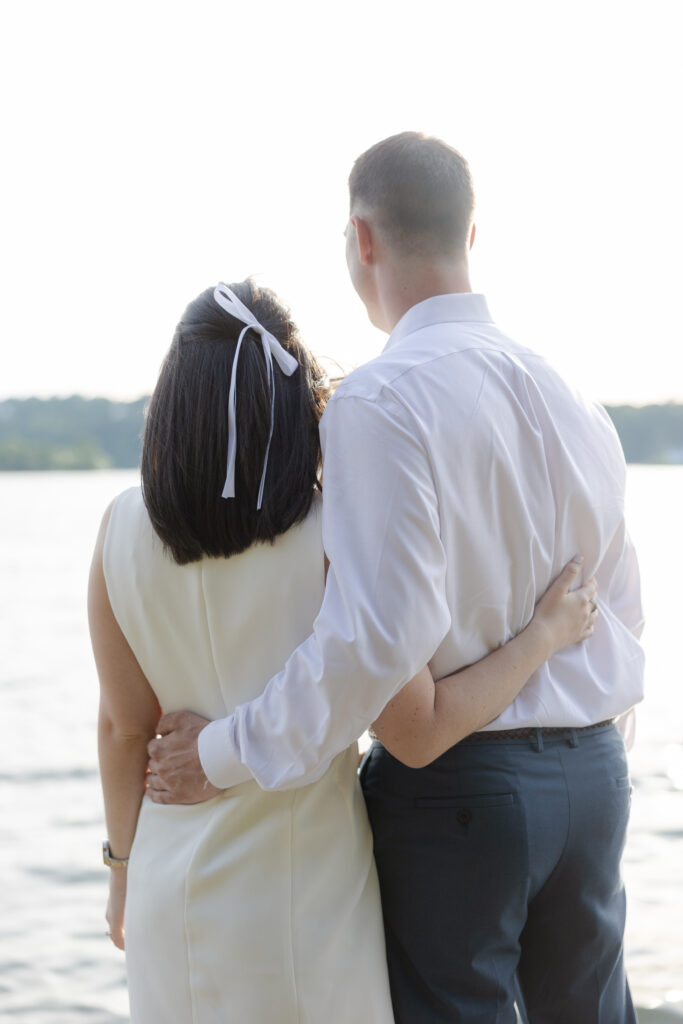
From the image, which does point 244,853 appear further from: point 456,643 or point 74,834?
point 74,834

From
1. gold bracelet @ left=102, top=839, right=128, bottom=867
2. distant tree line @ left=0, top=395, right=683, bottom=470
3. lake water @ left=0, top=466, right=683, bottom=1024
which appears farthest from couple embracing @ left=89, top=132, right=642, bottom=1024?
distant tree line @ left=0, top=395, right=683, bottom=470

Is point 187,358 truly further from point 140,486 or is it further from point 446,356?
point 446,356

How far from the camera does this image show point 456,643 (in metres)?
1.59

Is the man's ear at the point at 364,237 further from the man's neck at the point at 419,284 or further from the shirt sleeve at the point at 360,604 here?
the shirt sleeve at the point at 360,604

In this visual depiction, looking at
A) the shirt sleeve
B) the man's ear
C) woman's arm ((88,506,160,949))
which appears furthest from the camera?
the man's ear

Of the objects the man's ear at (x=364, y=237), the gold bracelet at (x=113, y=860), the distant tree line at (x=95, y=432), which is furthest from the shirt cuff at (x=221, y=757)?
the distant tree line at (x=95, y=432)

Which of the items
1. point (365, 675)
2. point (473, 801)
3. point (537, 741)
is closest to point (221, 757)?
point (365, 675)

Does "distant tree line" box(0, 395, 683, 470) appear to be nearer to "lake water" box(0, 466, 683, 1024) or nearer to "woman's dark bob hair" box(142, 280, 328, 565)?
"lake water" box(0, 466, 683, 1024)

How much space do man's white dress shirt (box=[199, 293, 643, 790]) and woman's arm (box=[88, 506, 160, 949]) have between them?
21cm

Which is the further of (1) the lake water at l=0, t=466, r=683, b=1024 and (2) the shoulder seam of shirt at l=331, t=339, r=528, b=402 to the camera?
(1) the lake water at l=0, t=466, r=683, b=1024

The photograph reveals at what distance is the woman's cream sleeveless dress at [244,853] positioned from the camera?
1.55 m

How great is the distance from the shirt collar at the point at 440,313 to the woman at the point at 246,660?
0.17 m

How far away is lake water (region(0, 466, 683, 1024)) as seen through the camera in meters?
3.72

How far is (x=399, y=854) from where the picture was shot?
1636mm
